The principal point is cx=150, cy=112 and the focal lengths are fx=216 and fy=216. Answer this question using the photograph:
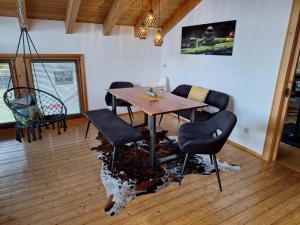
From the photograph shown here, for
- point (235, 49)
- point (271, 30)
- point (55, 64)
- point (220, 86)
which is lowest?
point (220, 86)

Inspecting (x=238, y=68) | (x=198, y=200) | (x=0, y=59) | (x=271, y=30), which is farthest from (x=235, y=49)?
(x=0, y=59)

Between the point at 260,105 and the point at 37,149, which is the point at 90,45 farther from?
the point at 260,105

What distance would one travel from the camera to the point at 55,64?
168 inches

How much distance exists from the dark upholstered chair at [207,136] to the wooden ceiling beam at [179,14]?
2.40 meters

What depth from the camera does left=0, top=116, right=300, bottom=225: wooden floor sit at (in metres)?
2.00

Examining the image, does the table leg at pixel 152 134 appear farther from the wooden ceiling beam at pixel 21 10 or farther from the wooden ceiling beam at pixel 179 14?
the wooden ceiling beam at pixel 179 14

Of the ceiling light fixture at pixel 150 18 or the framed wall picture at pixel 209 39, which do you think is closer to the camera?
the ceiling light fixture at pixel 150 18

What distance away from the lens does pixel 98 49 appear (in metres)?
4.42

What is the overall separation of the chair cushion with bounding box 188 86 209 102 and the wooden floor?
3.62 feet

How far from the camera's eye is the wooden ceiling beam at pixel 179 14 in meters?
4.01

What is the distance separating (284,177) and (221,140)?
1127 mm

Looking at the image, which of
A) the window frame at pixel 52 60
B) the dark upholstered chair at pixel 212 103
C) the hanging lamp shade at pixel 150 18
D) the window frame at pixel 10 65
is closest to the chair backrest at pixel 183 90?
the dark upholstered chair at pixel 212 103

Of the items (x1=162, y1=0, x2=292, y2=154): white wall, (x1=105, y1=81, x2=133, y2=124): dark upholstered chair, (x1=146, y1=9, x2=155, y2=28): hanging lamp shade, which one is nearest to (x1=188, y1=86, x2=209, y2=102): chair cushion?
(x1=162, y1=0, x2=292, y2=154): white wall

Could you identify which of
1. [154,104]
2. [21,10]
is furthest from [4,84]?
[154,104]
